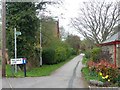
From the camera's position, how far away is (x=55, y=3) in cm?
2414

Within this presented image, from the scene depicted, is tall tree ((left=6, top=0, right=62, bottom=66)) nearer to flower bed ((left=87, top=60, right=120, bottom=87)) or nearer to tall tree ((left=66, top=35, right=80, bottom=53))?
flower bed ((left=87, top=60, right=120, bottom=87))

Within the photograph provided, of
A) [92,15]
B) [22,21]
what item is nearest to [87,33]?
[92,15]

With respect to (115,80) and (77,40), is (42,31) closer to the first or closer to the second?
(115,80)

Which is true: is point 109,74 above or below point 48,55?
above

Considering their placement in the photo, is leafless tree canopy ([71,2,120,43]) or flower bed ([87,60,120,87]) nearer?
flower bed ([87,60,120,87])

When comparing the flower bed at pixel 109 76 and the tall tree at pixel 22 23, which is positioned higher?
the tall tree at pixel 22 23

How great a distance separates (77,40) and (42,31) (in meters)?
47.6

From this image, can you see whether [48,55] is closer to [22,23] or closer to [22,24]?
[22,24]

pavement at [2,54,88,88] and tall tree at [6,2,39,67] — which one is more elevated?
tall tree at [6,2,39,67]

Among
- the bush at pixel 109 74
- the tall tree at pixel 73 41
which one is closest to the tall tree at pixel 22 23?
the bush at pixel 109 74

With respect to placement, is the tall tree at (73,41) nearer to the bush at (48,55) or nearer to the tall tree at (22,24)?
the bush at (48,55)

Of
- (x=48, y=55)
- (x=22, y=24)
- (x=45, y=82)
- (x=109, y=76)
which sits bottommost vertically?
(x=48, y=55)

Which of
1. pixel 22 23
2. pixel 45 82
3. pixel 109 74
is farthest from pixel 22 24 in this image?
pixel 109 74

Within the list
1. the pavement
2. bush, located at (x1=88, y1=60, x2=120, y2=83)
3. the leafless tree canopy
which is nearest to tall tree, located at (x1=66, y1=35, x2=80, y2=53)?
the leafless tree canopy
